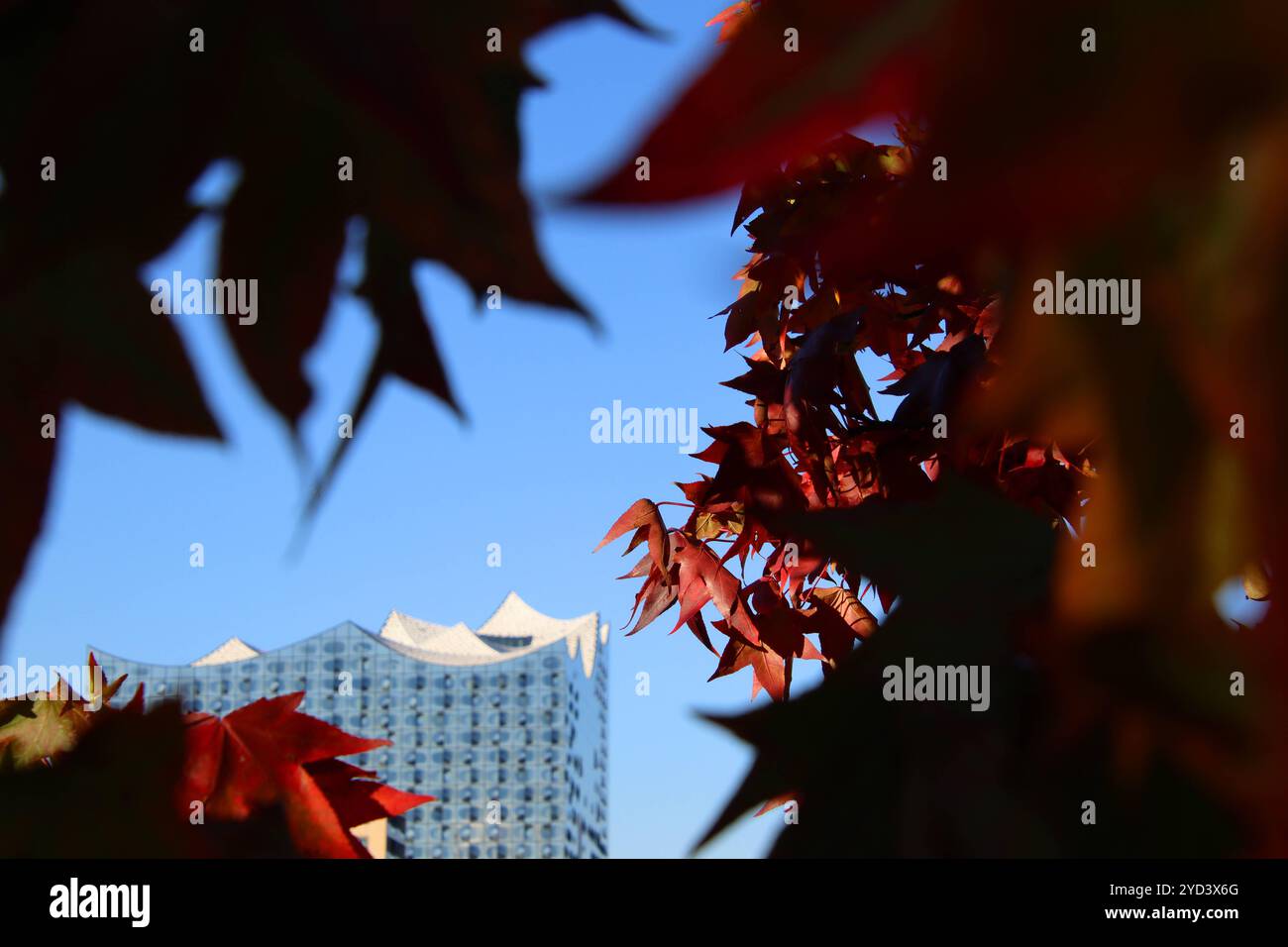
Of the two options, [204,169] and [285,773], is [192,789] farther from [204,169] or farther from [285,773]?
[204,169]

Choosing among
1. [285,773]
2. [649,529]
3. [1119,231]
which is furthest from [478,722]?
[1119,231]

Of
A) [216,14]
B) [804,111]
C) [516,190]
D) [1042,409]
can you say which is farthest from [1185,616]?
[216,14]

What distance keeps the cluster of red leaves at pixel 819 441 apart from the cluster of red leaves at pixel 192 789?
66 centimetres

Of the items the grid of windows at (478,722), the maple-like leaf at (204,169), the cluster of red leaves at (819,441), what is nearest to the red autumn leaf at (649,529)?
the cluster of red leaves at (819,441)

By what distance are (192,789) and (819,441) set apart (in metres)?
0.99

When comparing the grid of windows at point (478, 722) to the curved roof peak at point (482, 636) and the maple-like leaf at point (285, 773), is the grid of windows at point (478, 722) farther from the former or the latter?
the maple-like leaf at point (285, 773)

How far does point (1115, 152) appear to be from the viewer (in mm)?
277

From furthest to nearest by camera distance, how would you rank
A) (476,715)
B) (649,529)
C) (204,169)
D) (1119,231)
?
(476,715) → (649,529) → (204,169) → (1119,231)

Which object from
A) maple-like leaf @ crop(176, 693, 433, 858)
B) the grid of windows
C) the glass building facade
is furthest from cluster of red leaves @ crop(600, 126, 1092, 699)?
the grid of windows

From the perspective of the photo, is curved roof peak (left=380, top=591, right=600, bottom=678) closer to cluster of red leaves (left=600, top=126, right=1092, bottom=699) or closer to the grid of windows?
the grid of windows

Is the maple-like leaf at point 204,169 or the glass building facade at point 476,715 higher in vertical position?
the maple-like leaf at point 204,169

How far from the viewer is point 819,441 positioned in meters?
1.53

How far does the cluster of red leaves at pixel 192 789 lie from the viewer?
70cm

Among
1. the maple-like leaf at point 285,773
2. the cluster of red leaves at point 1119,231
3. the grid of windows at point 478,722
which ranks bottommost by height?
the grid of windows at point 478,722
